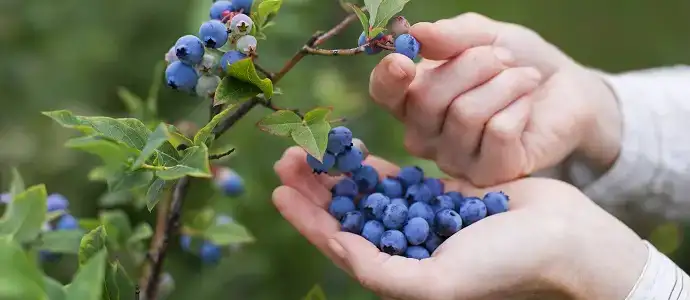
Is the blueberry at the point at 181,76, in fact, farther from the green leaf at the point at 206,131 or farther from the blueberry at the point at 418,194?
the blueberry at the point at 418,194

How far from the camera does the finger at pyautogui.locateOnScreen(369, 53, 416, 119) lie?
754mm

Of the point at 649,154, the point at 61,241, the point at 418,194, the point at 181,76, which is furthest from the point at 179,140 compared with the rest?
the point at 649,154

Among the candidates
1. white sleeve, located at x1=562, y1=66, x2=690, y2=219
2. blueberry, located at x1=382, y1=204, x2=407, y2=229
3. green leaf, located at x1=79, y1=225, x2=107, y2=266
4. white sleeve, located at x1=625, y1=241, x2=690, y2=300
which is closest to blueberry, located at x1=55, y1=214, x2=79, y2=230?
green leaf, located at x1=79, y1=225, x2=107, y2=266

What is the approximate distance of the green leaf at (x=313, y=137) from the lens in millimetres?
638

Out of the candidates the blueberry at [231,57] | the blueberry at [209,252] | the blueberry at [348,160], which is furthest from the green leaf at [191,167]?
the blueberry at [209,252]

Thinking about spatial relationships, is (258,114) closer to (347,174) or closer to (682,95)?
(347,174)

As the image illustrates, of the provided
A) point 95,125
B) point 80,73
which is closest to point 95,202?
point 80,73

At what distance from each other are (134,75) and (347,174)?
→ 918mm

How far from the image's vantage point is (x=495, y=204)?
2.66 feet

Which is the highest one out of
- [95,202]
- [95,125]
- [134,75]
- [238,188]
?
[95,125]

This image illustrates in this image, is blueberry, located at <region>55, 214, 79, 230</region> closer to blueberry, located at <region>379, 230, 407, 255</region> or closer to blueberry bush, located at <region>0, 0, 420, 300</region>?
blueberry bush, located at <region>0, 0, 420, 300</region>

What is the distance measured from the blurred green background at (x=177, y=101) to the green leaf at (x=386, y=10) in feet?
1.92

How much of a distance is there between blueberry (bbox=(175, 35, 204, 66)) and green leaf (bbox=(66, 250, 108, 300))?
0.90ft

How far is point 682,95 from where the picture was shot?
4.29 feet
